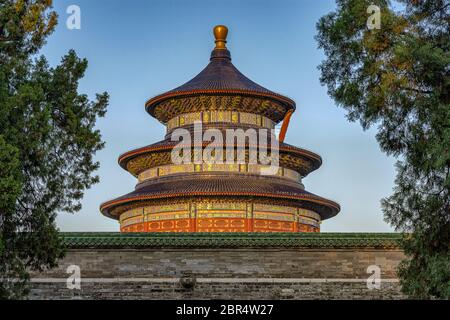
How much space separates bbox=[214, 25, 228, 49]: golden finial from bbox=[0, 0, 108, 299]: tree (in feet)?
62.4

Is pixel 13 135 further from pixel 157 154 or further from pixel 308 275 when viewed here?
pixel 157 154

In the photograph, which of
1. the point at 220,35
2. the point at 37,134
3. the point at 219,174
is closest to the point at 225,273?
the point at 37,134

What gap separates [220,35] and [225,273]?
16.2 m

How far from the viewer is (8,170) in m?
15.0

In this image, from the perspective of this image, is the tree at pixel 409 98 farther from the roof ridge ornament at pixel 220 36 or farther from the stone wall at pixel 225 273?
the roof ridge ornament at pixel 220 36

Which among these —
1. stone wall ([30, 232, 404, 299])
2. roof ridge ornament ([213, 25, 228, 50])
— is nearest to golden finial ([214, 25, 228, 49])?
roof ridge ornament ([213, 25, 228, 50])

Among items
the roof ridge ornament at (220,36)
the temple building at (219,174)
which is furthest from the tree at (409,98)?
the roof ridge ornament at (220,36)

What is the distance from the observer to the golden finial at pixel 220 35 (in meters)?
36.1

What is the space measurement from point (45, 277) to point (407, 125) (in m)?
9.73

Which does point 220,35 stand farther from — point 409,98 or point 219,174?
point 409,98

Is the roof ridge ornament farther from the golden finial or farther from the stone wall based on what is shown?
the stone wall

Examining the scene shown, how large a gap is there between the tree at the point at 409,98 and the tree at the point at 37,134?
4748mm

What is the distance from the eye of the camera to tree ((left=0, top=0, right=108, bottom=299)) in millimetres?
16062

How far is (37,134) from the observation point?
1611 centimetres
